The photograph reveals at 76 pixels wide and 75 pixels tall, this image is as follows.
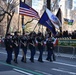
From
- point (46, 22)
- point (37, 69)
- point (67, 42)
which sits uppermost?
point (46, 22)

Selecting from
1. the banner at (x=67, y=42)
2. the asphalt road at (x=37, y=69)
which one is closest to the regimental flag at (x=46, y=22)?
the asphalt road at (x=37, y=69)

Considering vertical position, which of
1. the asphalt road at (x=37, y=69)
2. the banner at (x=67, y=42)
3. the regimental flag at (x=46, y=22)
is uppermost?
the regimental flag at (x=46, y=22)

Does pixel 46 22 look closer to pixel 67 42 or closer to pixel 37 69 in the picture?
pixel 67 42

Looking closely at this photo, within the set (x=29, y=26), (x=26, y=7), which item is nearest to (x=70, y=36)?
(x=26, y=7)

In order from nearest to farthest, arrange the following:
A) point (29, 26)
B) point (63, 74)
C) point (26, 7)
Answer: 1. point (63, 74)
2. point (26, 7)
3. point (29, 26)

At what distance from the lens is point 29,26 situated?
219 ft

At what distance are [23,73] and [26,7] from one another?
843 cm

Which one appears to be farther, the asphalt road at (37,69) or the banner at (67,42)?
the banner at (67,42)

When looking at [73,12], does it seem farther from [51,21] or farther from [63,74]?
[63,74]

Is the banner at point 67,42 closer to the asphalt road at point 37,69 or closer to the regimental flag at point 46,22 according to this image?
the regimental flag at point 46,22

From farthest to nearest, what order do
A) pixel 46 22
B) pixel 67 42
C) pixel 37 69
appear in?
1. pixel 67 42
2. pixel 46 22
3. pixel 37 69

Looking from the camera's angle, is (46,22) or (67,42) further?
(67,42)

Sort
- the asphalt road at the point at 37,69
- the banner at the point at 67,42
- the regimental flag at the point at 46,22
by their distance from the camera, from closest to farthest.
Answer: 1. the asphalt road at the point at 37,69
2. the regimental flag at the point at 46,22
3. the banner at the point at 67,42

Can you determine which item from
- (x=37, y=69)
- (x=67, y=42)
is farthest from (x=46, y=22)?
(x=37, y=69)
